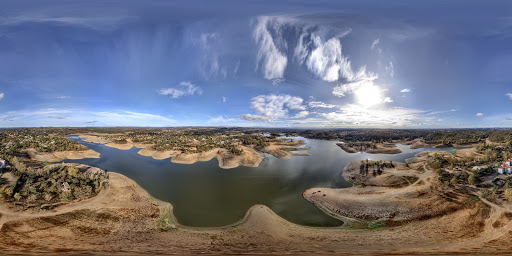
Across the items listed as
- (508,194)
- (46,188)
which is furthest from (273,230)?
(46,188)

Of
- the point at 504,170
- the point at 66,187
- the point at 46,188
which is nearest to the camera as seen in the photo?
the point at 46,188

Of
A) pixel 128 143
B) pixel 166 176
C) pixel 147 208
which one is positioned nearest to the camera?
pixel 147 208

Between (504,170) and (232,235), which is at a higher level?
(504,170)

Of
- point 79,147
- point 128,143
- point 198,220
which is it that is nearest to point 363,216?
point 198,220

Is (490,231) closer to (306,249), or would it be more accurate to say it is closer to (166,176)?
(306,249)

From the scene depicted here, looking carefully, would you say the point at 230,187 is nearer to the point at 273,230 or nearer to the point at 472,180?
the point at 273,230

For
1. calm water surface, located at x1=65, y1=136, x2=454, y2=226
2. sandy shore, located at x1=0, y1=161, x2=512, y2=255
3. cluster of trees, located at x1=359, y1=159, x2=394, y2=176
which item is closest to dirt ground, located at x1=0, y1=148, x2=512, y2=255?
sandy shore, located at x1=0, y1=161, x2=512, y2=255

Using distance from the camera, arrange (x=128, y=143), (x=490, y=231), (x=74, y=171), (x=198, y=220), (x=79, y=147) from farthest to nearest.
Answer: (x=128, y=143) → (x=79, y=147) → (x=74, y=171) → (x=198, y=220) → (x=490, y=231)

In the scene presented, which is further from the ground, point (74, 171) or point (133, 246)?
point (74, 171)
